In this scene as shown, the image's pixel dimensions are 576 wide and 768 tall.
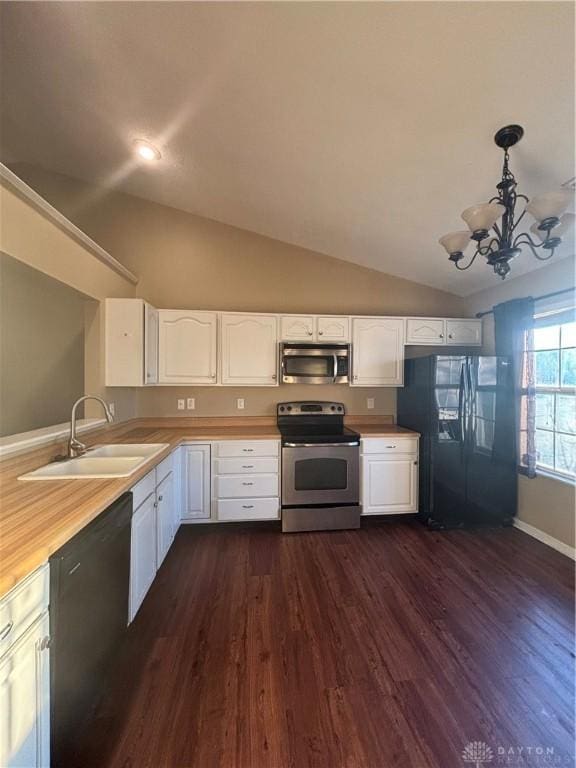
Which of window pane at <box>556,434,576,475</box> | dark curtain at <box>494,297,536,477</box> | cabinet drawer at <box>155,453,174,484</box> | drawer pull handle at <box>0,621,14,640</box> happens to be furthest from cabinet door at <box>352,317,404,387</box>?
drawer pull handle at <box>0,621,14,640</box>

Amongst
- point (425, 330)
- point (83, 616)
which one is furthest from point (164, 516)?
point (425, 330)

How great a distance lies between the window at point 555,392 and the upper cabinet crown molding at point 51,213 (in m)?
3.71

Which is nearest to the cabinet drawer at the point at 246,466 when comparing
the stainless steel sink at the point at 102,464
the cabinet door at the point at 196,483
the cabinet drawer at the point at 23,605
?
the cabinet door at the point at 196,483

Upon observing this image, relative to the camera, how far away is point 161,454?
207 centimetres

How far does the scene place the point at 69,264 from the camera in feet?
6.89

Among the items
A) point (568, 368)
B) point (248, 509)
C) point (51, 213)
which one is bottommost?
point (248, 509)

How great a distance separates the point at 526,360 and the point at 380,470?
164cm

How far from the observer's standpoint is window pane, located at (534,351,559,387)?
268cm

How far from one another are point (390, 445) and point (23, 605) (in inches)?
107

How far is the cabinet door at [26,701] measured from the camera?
0.78 metres

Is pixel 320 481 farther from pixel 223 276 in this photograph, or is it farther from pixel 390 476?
pixel 223 276

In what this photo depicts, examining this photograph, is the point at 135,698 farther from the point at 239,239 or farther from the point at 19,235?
the point at 239,239


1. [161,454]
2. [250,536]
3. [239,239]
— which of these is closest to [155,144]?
[239,239]

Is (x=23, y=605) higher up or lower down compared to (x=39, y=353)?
lower down
